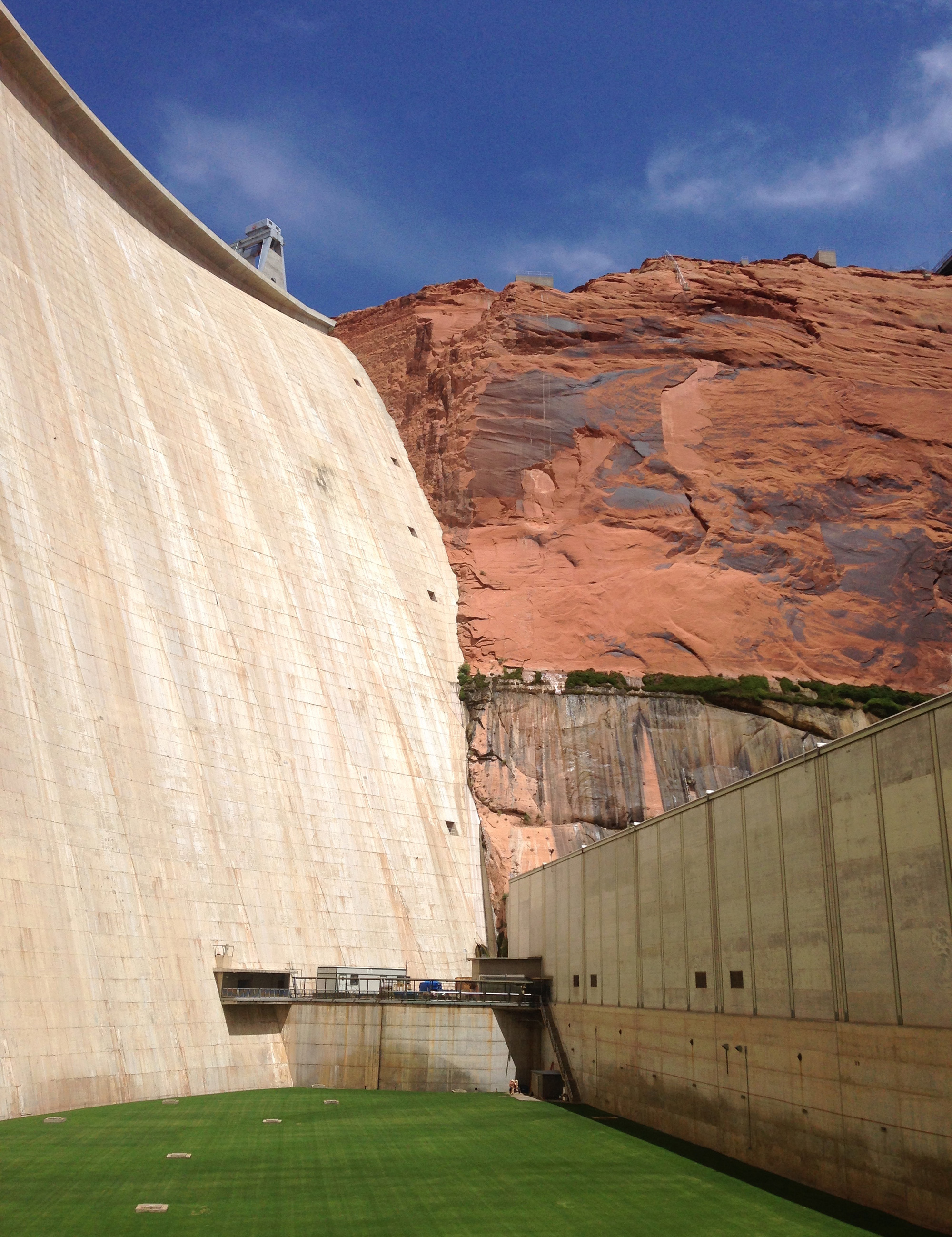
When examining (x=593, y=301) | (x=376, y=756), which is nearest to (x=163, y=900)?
(x=376, y=756)

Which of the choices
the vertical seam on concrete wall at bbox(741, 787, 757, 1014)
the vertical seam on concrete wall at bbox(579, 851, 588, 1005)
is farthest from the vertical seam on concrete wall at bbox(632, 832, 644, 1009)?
the vertical seam on concrete wall at bbox(741, 787, 757, 1014)

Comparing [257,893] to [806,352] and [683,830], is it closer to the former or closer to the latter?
[683,830]

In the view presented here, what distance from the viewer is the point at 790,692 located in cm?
3328

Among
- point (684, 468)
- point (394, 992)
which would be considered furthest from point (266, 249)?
point (394, 992)

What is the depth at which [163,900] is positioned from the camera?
62.3 ft

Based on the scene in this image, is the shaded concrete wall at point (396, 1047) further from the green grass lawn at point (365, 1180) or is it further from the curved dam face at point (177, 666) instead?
the green grass lawn at point (365, 1180)

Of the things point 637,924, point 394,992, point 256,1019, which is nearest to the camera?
point 637,924

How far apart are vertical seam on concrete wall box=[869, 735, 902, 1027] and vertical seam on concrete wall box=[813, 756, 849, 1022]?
94 centimetres

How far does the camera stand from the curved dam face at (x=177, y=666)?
1712cm

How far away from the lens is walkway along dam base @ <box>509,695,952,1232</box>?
1103 cm

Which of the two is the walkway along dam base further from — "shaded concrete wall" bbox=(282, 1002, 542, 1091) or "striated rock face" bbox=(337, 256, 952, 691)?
"striated rock face" bbox=(337, 256, 952, 691)

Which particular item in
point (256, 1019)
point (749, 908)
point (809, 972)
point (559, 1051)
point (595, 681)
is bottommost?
point (559, 1051)

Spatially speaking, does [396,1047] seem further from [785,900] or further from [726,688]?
[726,688]

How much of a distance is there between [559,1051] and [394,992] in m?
3.51
